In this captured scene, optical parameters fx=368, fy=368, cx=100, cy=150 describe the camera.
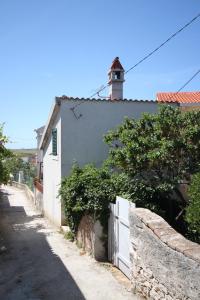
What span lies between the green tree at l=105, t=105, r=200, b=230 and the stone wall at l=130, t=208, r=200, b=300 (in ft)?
8.52

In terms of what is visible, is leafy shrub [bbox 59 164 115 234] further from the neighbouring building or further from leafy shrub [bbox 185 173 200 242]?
the neighbouring building

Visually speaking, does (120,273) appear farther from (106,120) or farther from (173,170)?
(106,120)

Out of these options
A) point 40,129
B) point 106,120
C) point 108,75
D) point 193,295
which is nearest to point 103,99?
point 106,120

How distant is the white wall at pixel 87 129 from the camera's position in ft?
49.3

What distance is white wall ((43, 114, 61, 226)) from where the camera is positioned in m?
15.9

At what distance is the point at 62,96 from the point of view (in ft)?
48.8

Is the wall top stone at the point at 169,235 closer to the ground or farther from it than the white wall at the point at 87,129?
closer to the ground

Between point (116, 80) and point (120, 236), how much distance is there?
9.27m

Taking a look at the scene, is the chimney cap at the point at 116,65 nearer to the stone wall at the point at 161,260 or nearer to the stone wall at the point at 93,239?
the stone wall at the point at 93,239

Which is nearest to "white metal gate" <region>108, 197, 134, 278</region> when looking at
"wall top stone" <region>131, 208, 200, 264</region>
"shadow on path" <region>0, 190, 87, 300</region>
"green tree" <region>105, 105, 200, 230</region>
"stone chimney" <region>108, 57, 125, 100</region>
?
"wall top stone" <region>131, 208, 200, 264</region>

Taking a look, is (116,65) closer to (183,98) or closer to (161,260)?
(183,98)

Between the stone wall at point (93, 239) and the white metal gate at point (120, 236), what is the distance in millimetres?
282

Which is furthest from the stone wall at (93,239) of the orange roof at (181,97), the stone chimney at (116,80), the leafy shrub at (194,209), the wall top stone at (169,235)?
the orange roof at (181,97)

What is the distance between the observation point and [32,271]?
972cm
